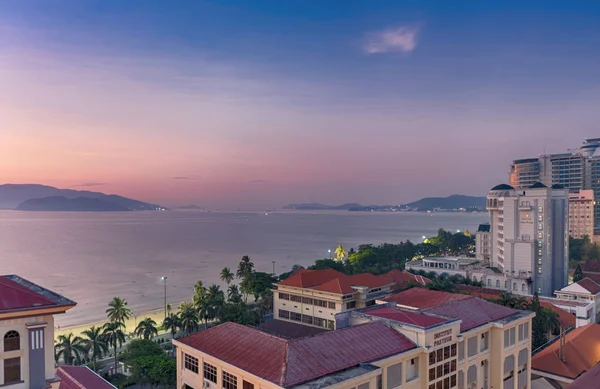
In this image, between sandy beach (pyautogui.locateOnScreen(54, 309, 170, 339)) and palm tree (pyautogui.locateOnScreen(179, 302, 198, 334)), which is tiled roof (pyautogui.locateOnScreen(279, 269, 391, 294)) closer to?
palm tree (pyautogui.locateOnScreen(179, 302, 198, 334))

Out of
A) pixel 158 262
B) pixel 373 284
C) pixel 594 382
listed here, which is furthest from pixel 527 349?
pixel 158 262

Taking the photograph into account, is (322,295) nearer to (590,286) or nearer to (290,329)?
(290,329)

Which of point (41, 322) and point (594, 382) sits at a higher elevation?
point (41, 322)

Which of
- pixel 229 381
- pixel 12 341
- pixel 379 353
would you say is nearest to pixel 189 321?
pixel 229 381

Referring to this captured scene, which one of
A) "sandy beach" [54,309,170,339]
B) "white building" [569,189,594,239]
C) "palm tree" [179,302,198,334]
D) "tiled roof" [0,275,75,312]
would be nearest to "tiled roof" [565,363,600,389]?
"tiled roof" [0,275,75,312]

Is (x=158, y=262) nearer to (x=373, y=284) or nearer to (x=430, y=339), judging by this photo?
(x=373, y=284)

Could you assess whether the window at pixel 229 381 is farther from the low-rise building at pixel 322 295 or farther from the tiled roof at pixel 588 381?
the low-rise building at pixel 322 295

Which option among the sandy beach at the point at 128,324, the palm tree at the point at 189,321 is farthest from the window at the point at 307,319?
the sandy beach at the point at 128,324
